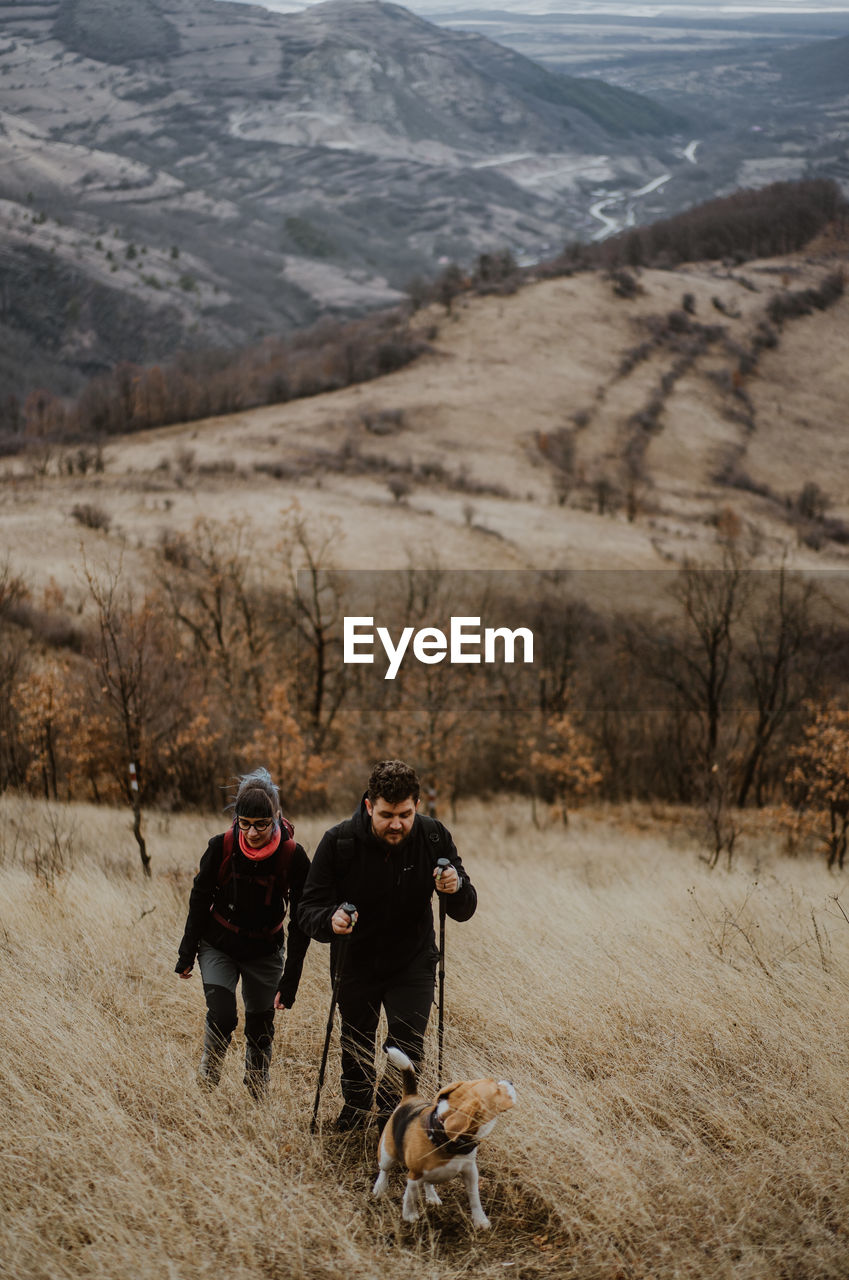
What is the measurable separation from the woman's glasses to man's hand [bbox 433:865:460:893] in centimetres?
85

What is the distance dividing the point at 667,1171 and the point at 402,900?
157 centimetres

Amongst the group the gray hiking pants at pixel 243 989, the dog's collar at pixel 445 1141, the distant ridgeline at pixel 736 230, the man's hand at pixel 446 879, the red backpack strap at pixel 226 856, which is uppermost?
the distant ridgeline at pixel 736 230

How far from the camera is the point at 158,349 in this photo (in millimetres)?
169375

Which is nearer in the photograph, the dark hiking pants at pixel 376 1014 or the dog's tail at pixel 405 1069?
the dog's tail at pixel 405 1069

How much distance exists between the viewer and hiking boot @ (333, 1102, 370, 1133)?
4.51m

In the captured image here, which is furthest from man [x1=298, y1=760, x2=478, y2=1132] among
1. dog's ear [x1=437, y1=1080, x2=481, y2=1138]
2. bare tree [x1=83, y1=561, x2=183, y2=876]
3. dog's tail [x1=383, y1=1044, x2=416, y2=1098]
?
bare tree [x1=83, y1=561, x2=183, y2=876]

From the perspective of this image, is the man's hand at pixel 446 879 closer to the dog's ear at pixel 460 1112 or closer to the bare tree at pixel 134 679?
the dog's ear at pixel 460 1112

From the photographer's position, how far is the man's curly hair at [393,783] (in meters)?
4.07

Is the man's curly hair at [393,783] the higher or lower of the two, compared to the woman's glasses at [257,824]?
higher

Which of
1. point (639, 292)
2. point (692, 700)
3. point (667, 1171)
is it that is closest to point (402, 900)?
point (667, 1171)

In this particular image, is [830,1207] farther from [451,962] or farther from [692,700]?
[692,700]

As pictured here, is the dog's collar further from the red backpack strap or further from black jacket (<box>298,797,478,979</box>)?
the red backpack strap

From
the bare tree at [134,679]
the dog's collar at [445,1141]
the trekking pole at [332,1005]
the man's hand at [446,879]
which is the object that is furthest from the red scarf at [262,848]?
the bare tree at [134,679]

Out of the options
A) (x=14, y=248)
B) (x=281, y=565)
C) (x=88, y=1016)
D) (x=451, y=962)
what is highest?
(x=14, y=248)
